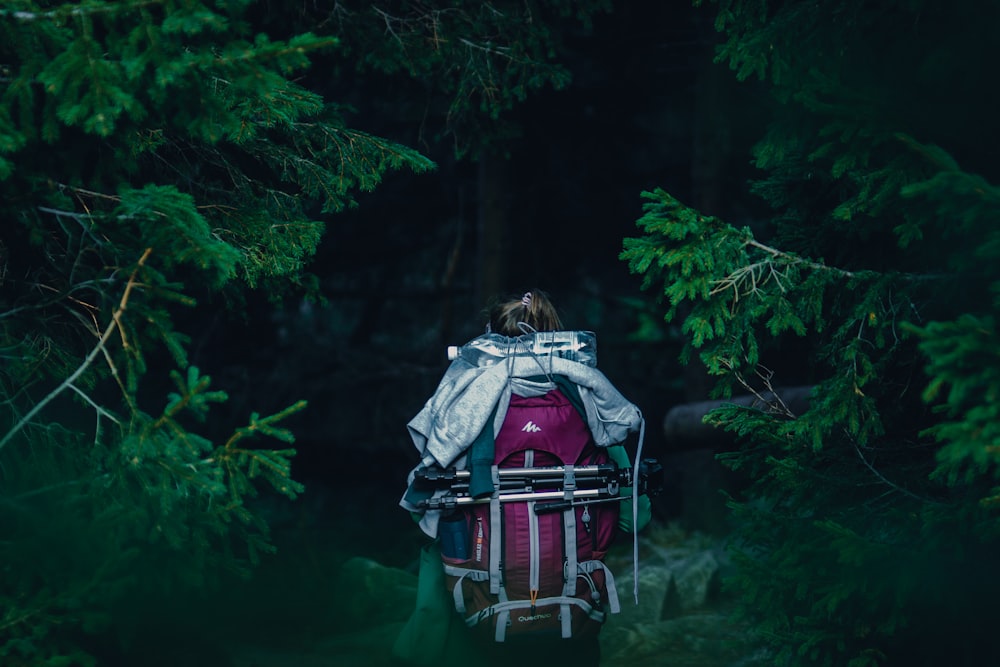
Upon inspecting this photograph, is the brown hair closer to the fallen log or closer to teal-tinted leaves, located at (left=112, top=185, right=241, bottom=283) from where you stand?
teal-tinted leaves, located at (left=112, top=185, right=241, bottom=283)

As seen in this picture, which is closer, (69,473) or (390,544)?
(69,473)

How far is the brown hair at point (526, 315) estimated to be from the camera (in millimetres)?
4789

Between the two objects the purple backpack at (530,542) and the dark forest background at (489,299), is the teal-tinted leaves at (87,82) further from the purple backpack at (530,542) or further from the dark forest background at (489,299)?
the purple backpack at (530,542)

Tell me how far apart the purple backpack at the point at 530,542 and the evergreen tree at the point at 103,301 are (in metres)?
1.06

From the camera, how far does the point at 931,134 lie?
4.45 m

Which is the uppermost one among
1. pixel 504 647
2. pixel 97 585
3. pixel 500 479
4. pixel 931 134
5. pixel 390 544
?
pixel 931 134

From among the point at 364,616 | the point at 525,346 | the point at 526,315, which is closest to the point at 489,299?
the point at 526,315

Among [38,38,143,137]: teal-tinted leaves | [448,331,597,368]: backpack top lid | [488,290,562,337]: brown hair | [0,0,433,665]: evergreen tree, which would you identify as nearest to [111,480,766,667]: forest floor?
[448,331,597,368]: backpack top lid

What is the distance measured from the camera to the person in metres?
4.54

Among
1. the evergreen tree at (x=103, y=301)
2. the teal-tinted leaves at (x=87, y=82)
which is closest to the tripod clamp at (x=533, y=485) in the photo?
the evergreen tree at (x=103, y=301)

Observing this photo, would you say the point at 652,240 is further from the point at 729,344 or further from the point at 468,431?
the point at 468,431

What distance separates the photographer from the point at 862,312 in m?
4.57

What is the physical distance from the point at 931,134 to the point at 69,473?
4.44 m

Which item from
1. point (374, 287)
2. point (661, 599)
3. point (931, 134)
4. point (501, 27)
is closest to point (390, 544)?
point (374, 287)
